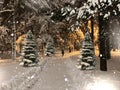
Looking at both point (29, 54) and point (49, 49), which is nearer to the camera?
point (29, 54)

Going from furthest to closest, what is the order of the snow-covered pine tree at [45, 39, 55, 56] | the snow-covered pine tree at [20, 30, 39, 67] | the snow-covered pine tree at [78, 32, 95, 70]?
the snow-covered pine tree at [45, 39, 55, 56] → the snow-covered pine tree at [20, 30, 39, 67] → the snow-covered pine tree at [78, 32, 95, 70]

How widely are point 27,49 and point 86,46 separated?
9215mm

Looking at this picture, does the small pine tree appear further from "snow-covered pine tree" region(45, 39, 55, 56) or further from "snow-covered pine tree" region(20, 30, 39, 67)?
"snow-covered pine tree" region(45, 39, 55, 56)

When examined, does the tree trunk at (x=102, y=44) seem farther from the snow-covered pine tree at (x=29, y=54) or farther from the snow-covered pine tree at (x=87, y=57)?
the snow-covered pine tree at (x=29, y=54)

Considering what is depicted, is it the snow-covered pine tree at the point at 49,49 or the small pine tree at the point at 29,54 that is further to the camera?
the snow-covered pine tree at the point at 49,49

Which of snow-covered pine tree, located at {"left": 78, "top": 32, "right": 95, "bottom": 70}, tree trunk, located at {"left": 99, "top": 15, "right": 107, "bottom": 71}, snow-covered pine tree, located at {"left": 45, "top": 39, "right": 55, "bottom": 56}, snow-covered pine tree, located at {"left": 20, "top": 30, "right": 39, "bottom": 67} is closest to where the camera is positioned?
tree trunk, located at {"left": 99, "top": 15, "right": 107, "bottom": 71}

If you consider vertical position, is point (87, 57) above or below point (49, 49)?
below

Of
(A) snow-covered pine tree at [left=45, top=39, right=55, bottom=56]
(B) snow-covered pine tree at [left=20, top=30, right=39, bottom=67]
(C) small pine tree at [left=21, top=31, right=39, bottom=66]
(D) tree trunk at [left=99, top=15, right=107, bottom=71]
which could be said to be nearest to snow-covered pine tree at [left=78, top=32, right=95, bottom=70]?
(D) tree trunk at [left=99, top=15, right=107, bottom=71]

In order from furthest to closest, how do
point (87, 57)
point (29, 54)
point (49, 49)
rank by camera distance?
point (49, 49)
point (29, 54)
point (87, 57)

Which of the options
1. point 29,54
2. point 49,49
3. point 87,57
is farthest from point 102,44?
point 49,49

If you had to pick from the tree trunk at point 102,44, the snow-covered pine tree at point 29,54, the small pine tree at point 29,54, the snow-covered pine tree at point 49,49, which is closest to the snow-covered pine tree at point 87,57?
the tree trunk at point 102,44

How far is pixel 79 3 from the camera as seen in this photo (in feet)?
74.1

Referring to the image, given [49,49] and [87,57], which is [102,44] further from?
[49,49]

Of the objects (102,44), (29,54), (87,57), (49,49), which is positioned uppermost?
(102,44)
